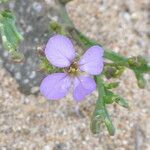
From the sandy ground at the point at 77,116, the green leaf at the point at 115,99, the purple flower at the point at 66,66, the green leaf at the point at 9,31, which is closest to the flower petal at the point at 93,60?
the purple flower at the point at 66,66

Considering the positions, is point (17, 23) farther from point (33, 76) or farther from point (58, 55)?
point (58, 55)

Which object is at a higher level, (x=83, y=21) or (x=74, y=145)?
(x=83, y=21)

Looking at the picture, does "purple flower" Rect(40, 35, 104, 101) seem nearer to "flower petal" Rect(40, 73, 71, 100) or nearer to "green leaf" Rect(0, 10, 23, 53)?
"flower petal" Rect(40, 73, 71, 100)

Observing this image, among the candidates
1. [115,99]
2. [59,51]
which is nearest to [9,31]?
[59,51]

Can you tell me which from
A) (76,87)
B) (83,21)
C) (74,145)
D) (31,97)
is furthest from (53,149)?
(83,21)

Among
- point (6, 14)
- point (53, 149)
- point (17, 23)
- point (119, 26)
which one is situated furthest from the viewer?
point (119, 26)

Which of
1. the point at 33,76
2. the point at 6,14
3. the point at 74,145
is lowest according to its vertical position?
the point at 74,145

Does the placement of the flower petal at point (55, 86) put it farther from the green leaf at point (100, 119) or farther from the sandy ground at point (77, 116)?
the sandy ground at point (77, 116)

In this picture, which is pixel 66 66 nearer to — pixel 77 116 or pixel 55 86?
pixel 55 86
